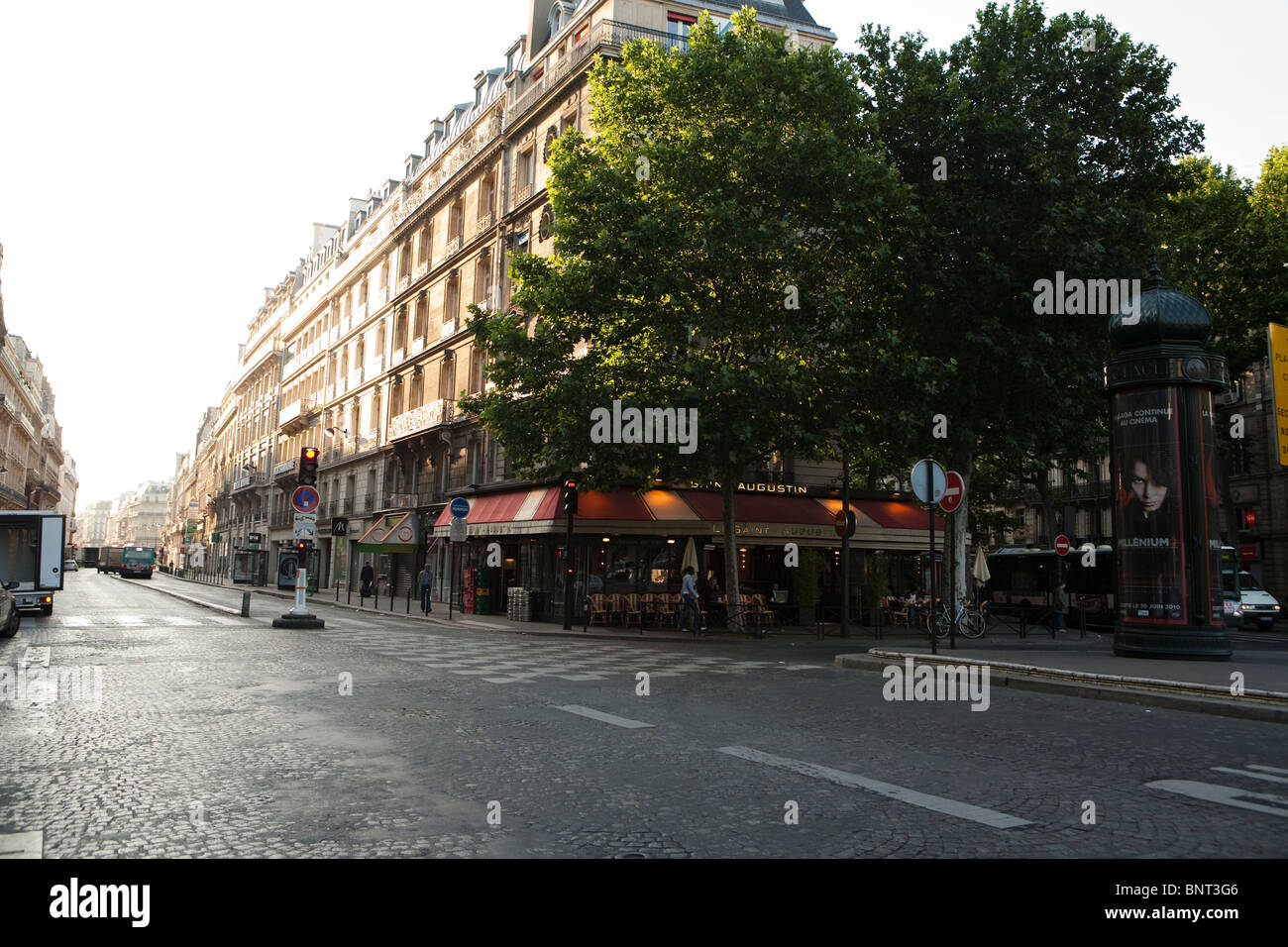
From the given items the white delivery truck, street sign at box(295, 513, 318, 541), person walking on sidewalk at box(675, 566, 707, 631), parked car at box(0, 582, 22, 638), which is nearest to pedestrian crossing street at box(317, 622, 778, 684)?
street sign at box(295, 513, 318, 541)

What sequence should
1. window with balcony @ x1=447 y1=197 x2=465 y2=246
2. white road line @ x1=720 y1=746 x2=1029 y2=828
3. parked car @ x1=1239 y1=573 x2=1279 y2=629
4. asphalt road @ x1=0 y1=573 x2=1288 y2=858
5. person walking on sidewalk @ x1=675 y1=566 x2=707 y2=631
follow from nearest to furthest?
asphalt road @ x1=0 y1=573 x2=1288 y2=858
white road line @ x1=720 y1=746 x2=1029 y2=828
person walking on sidewalk @ x1=675 y1=566 x2=707 y2=631
parked car @ x1=1239 y1=573 x2=1279 y2=629
window with balcony @ x1=447 y1=197 x2=465 y2=246

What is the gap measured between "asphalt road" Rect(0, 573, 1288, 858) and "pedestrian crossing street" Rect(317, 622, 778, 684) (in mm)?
751

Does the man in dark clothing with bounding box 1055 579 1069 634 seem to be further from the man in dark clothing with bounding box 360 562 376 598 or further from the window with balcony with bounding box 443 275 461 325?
the man in dark clothing with bounding box 360 562 376 598

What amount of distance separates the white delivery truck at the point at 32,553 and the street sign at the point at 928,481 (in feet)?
70.5

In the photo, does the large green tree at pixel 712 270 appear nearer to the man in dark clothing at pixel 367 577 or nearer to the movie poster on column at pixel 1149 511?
the movie poster on column at pixel 1149 511

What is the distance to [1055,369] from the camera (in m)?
22.8

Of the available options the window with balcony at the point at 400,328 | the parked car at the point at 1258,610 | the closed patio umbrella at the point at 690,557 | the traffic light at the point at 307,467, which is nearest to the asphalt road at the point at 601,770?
the traffic light at the point at 307,467

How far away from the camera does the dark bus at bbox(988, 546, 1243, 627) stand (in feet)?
100

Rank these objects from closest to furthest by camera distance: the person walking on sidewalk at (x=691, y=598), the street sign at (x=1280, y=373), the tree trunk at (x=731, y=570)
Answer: the street sign at (x=1280, y=373) < the person walking on sidewalk at (x=691, y=598) < the tree trunk at (x=731, y=570)

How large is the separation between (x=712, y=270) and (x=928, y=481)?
9.62 metres

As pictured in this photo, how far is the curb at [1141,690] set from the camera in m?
9.15

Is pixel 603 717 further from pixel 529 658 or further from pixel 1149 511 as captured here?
pixel 1149 511
